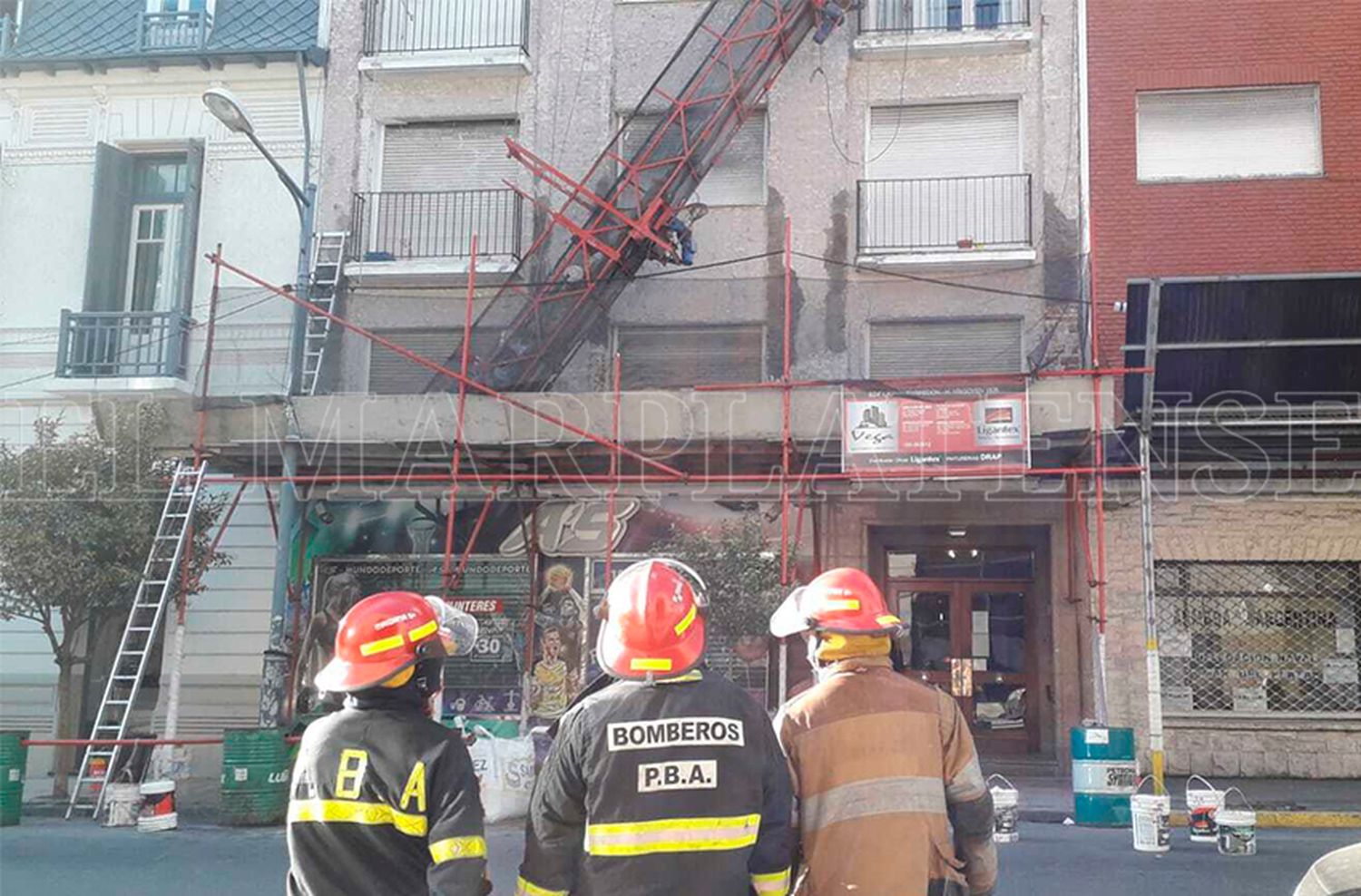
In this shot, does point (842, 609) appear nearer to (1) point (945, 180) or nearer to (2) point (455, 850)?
(2) point (455, 850)

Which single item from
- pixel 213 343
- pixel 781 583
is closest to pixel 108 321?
pixel 213 343

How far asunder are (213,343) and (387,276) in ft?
7.53

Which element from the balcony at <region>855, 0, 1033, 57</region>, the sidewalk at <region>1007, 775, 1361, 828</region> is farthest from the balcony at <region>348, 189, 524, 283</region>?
the sidewalk at <region>1007, 775, 1361, 828</region>

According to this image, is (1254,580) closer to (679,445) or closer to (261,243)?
(679,445)

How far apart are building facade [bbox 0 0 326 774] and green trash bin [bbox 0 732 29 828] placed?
353 cm

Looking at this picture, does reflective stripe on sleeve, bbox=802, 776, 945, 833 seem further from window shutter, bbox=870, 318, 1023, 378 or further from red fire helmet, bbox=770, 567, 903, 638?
window shutter, bbox=870, 318, 1023, 378

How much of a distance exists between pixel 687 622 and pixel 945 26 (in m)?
13.3

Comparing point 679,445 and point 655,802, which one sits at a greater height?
point 679,445

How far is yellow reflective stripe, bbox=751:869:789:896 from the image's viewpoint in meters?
3.51

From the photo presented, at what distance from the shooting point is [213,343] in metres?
15.1

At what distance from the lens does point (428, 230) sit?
15.5 metres

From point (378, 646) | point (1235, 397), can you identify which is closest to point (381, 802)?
point (378, 646)

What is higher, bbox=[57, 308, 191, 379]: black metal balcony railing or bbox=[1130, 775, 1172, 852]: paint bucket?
bbox=[57, 308, 191, 379]: black metal balcony railing

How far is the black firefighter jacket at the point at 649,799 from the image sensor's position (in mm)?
3332
